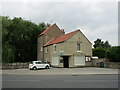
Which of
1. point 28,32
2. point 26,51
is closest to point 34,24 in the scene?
point 28,32

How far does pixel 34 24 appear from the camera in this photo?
153 feet

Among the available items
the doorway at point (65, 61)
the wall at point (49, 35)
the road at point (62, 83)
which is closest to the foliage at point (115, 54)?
the doorway at point (65, 61)

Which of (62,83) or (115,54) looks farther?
(115,54)

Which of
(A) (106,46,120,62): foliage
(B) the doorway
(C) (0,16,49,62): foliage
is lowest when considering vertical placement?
(B) the doorway

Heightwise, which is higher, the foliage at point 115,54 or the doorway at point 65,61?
the foliage at point 115,54

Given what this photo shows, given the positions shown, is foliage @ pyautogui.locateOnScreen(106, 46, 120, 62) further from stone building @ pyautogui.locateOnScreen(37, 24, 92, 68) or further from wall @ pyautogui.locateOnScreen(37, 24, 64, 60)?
wall @ pyautogui.locateOnScreen(37, 24, 64, 60)

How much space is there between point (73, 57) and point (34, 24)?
20.7m

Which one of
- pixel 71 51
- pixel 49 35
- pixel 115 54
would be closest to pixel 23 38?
pixel 49 35

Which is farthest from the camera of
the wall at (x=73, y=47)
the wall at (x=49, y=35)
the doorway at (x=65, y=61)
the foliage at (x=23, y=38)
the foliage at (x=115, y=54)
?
the foliage at (x=23, y=38)

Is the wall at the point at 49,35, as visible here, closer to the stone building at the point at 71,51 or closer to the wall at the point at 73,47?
the stone building at the point at 71,51

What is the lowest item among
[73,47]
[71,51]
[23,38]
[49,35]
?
[71,51]

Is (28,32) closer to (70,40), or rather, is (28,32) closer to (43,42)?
(43,42)

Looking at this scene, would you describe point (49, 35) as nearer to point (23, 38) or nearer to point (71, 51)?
point (23, 38)

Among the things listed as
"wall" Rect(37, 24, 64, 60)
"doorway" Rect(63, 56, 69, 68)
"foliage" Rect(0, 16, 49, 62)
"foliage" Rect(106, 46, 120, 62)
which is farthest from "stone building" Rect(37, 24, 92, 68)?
"foliage" Rect(0, 16, 49, 62)
